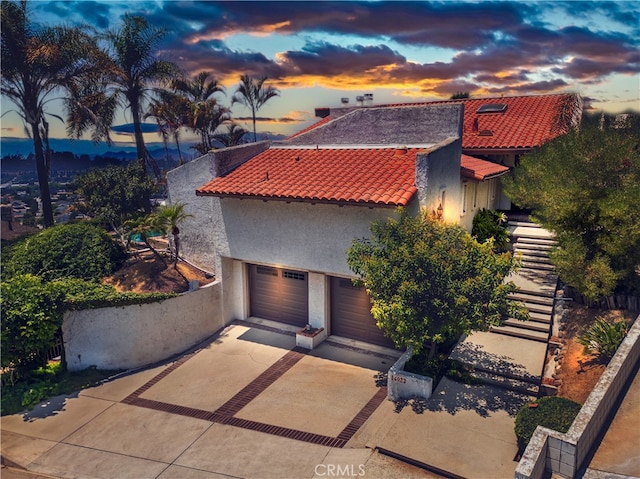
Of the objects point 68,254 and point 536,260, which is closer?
point 68,254

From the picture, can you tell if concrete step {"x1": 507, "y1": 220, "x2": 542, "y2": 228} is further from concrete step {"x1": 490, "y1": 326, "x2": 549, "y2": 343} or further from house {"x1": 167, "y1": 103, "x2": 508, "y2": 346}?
concrete step {"x1": 490, "y1": 326, "x2": 549, "y2": 343}

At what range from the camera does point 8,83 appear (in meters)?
20.3

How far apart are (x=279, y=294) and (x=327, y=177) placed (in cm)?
500

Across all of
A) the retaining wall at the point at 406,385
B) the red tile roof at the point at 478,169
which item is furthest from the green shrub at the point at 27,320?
the red tile roof at the point at 478,169

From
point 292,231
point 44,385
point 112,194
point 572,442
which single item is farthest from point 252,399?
point 112,194

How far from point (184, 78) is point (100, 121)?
8252 millimetres

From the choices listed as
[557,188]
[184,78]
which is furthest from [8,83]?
[557,188]

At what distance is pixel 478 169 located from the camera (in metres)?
19.6

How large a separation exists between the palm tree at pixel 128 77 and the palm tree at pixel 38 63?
99cm

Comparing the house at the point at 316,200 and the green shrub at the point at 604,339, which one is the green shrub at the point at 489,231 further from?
the green shrub at the point at 604,339

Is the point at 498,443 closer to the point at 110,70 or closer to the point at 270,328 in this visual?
the point at 270,328

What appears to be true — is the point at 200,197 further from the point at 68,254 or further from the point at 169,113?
the point at 169,113

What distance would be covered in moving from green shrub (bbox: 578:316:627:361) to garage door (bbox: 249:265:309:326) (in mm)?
9024

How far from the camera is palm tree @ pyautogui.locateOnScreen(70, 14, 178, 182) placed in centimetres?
2250
